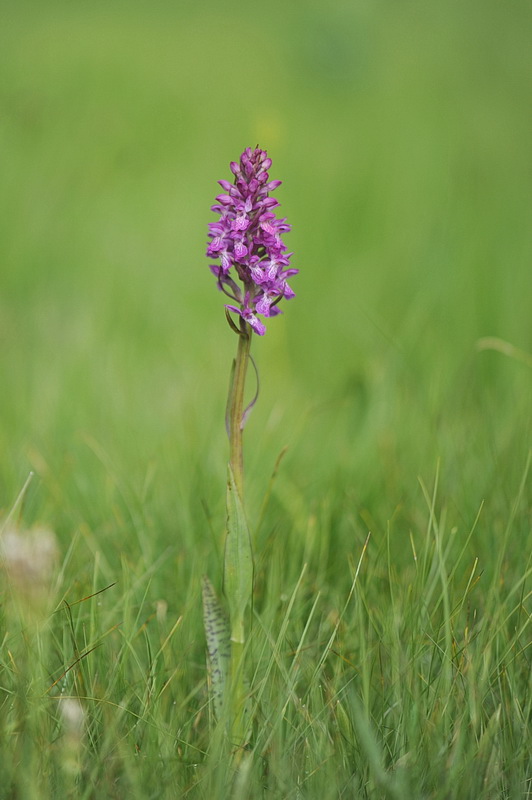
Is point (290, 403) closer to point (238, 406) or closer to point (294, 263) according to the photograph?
point (294, 263)

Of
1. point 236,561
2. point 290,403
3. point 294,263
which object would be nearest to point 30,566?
point 236,561

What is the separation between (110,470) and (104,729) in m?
0.88

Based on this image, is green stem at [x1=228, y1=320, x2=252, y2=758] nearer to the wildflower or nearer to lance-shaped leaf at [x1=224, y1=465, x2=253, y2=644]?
lance-shaped leaf at [x1=224, y1=465, x2=253, y2=644]

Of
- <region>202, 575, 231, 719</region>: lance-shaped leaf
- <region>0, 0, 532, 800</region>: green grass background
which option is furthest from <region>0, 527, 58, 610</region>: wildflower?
<region>202, 575, 231, 719</region>: lance-shaped leaf

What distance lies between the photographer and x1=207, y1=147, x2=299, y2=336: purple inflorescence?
1285 mm

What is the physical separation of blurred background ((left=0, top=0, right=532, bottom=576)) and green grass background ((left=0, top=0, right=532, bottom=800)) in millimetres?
19

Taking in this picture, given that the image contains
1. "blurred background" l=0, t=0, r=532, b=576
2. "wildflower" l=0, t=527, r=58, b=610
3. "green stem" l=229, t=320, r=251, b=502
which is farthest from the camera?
"blurred background" l=0, t=0, r=532, b=576

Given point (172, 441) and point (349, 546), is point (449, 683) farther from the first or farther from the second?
point (172, 441)

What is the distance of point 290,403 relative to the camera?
9.43 feet

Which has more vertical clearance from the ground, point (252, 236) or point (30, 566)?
point (252, 236)

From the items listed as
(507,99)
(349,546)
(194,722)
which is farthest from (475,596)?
(507,99)

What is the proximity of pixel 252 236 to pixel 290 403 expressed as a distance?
1.60m

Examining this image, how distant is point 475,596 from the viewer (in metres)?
1.68

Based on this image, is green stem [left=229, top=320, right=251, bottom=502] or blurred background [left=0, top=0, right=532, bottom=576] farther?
blurred background [left=0, top=0, right=532, bottom=576]
